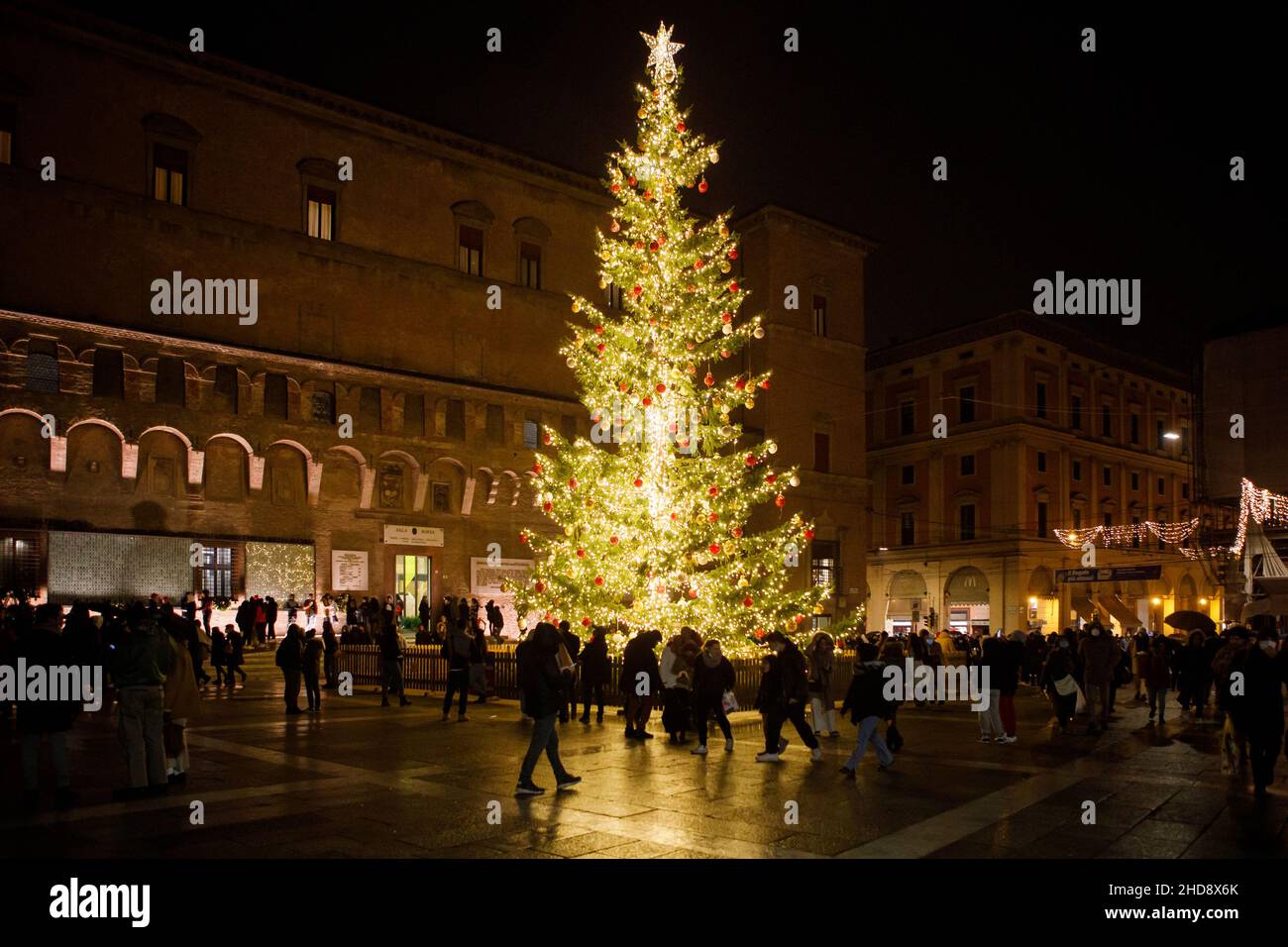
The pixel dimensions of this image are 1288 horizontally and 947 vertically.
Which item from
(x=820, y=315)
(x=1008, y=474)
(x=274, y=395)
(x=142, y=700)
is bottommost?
(x=142, y=700)

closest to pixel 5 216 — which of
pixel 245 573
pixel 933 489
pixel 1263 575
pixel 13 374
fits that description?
pixel 13 374

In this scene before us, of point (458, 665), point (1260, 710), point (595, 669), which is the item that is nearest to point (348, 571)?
point (458, 665)

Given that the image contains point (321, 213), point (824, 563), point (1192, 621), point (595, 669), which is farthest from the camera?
point (824, 563)

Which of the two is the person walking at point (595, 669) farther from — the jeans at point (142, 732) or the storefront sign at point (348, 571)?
the storefront sign at point (348, 571)

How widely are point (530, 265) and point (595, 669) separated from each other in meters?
26.4

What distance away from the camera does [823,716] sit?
16844 millimetres

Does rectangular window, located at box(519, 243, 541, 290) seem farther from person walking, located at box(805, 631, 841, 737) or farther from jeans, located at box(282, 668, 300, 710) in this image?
person walking, located at box(805, 631, 841, 737)

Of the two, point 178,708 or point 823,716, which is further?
point 823,716

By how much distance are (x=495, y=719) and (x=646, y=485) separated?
5.21 metres

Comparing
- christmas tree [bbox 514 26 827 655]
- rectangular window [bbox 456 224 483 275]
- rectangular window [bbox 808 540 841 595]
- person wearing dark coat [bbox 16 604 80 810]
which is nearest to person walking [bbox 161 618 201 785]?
person wearing dark coat [bbox 16 604 80 810]

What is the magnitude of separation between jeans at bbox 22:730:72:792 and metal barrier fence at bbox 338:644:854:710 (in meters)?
10.3

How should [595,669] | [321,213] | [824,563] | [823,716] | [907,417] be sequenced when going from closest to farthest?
[823,716], [595,669], [321,213], [824,563], [907,417]

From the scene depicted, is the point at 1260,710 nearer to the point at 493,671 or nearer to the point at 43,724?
the point at 43,724
